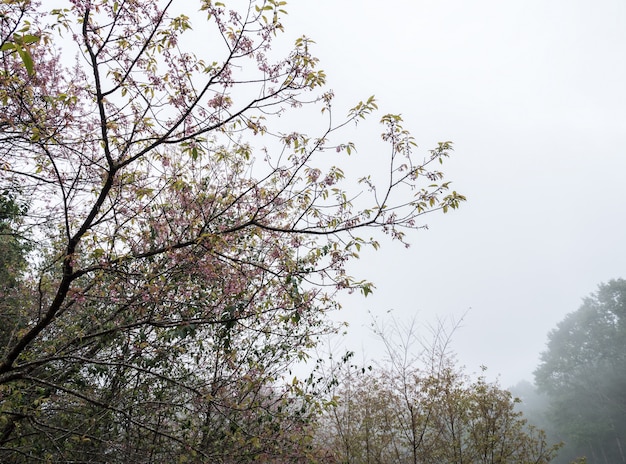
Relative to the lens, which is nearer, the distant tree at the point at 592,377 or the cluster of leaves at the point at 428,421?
the cluster of leaves at the point at 428,421

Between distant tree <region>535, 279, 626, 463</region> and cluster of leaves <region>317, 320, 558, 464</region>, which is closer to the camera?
cluster of leaves <region>317, 320, 558, 464</region>

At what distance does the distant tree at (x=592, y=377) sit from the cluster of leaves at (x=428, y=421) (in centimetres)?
2794

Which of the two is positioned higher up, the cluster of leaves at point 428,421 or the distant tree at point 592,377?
the distant tree at point 592,377

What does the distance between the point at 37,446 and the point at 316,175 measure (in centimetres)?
450

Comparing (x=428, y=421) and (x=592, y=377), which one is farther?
(x=592, y=377)

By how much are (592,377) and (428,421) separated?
115 ft

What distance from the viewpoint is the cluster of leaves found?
30.6ft

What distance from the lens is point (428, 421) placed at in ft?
31.2

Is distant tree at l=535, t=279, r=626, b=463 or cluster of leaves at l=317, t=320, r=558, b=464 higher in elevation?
distant tree at l=535, t=279, r=626, b=463

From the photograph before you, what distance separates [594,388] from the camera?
34250 millimetres

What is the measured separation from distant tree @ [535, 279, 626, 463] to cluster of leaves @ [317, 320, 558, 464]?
27937 millimetres

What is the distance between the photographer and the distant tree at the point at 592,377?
101 feet

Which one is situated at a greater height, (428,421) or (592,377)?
(592,377)

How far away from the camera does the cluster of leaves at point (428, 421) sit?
9.32 m
